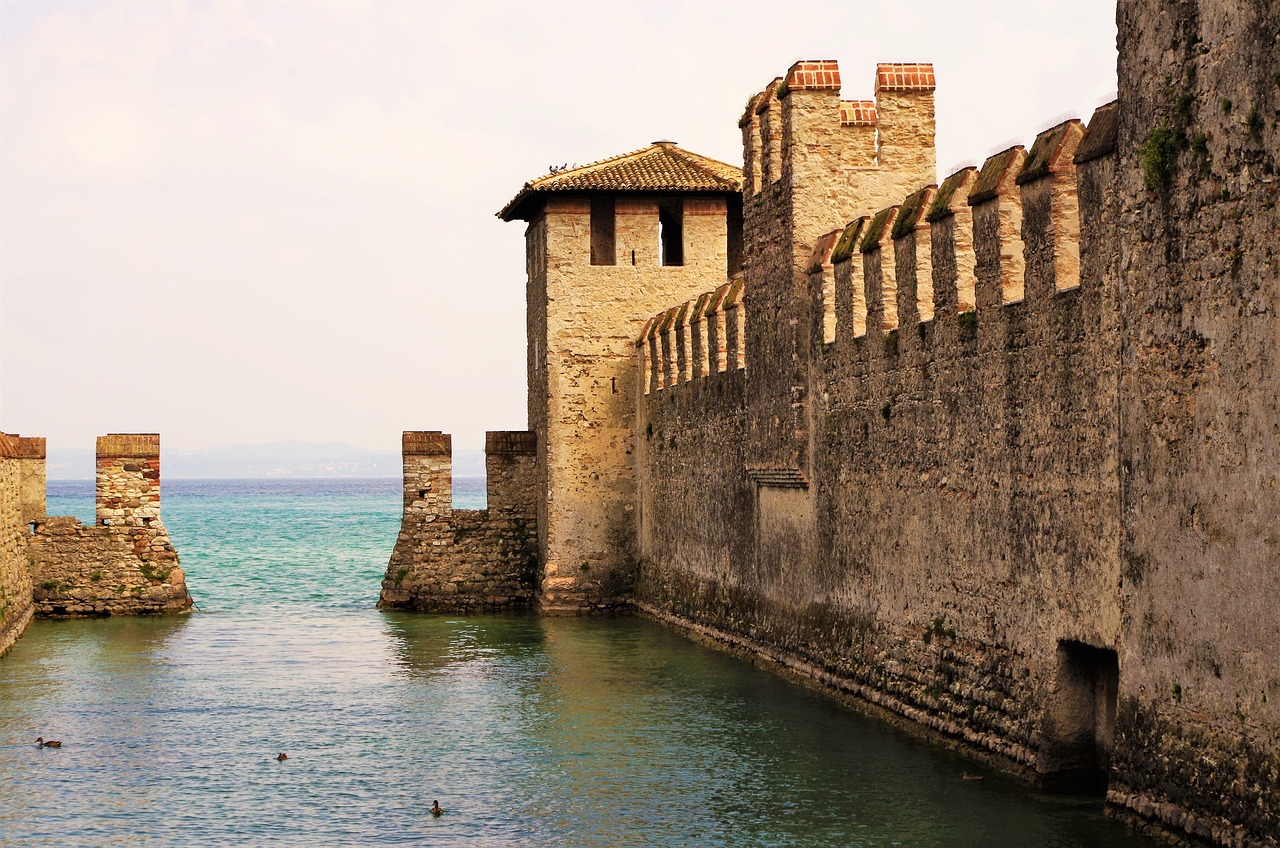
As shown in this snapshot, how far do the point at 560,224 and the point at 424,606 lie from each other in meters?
5.72

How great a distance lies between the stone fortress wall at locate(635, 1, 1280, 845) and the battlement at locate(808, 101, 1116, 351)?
22 mm

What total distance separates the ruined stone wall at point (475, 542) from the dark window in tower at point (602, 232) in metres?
2.76

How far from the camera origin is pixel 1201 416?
25.4 ft

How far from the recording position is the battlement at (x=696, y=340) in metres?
17.2

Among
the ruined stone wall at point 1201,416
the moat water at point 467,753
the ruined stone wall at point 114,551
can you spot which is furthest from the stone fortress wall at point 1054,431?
the ruined stone wall at point 114,551

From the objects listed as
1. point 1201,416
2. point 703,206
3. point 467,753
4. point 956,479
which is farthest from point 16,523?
point 1201,416

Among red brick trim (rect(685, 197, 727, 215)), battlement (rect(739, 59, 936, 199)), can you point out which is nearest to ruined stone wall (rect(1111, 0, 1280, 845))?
battlement (rect(739, 59, 936, 199))

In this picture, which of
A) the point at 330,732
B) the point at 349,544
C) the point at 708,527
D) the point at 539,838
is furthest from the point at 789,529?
the point at 349,544

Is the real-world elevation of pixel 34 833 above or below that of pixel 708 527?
below

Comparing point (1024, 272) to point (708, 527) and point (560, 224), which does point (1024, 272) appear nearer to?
point (708, 527)

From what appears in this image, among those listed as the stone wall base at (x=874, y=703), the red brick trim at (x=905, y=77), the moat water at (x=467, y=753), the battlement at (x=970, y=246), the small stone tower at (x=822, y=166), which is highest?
the red brick trim at (x=905, y=77)

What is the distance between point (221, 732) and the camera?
42.7 ft

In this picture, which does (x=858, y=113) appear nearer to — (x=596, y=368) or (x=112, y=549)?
(x=596, y=368)

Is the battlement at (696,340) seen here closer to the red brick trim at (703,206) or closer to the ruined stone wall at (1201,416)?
the red brick trim at (703,206)
